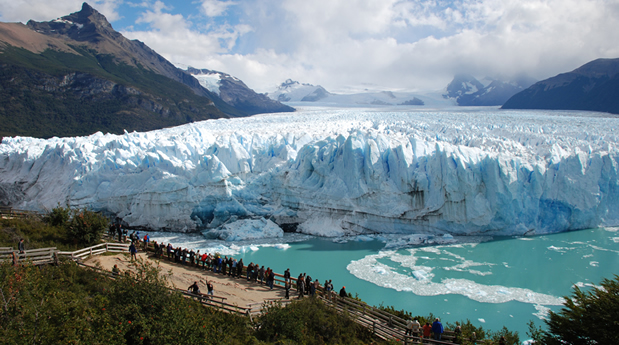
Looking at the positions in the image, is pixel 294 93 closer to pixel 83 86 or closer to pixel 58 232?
pixel 83 86

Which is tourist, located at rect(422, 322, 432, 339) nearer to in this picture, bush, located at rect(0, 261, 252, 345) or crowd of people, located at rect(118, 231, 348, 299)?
crowd of people, located at rect(118, 231, 348, 299)

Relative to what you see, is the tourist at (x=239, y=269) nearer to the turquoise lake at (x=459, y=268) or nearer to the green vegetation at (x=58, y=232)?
the turquoise lake at (x=459, y=268)

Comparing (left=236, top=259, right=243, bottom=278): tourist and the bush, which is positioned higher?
the bush

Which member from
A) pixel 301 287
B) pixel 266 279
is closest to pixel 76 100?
pixel 266 279

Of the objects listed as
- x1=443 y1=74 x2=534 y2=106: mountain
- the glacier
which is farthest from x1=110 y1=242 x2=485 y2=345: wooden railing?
x1=443 y1=74 x2=534 y2=106: mountain

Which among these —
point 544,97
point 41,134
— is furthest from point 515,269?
point 41,134

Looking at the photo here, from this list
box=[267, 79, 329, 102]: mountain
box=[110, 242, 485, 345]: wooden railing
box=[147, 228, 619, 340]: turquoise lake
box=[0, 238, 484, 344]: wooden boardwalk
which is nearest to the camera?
box=[110, 242, 485, 345]: wooden railing

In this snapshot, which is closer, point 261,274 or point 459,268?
point 261,274

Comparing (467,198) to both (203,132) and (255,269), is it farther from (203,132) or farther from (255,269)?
(203,132)
